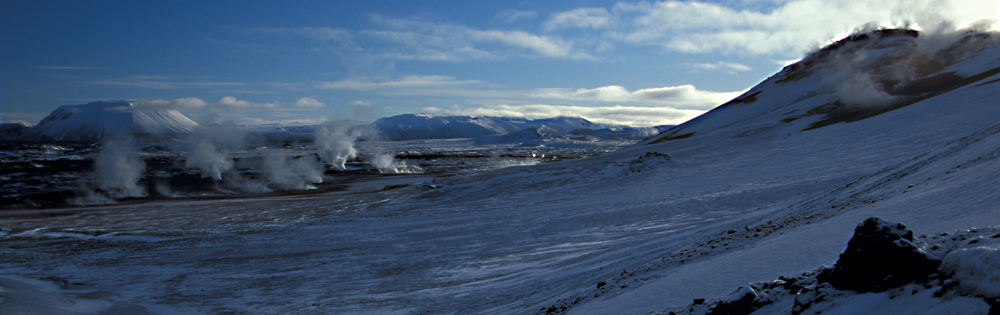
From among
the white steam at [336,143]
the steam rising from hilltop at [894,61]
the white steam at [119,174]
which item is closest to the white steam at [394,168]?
the white steam at [336,143]

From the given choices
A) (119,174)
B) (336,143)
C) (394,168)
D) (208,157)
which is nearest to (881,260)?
(119,174)

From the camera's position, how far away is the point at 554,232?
2000 centimetres

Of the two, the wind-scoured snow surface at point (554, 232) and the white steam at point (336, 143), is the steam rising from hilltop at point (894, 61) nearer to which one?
the wind-scoured snow surface at point (554, 232)

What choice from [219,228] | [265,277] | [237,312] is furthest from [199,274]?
[219,228]

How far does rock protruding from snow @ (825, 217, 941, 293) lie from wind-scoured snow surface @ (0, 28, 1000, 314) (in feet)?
1.05

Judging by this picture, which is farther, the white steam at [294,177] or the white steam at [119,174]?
the white steam at [294,177]

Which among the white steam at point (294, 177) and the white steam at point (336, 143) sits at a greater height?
the white steam at point (336, 143)

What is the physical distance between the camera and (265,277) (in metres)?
16.4

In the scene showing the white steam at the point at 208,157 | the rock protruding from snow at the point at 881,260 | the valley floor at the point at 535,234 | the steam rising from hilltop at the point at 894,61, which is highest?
the steam rising from hilltop at the point at 894,61

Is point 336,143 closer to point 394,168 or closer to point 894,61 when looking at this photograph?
point 394,168

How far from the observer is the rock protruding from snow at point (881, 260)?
16.0 ft

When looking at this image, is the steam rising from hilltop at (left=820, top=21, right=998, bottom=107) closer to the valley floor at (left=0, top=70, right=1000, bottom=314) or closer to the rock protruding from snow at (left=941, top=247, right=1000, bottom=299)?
the valley floor at (left=0, top=70, right=1000, bottom=314)

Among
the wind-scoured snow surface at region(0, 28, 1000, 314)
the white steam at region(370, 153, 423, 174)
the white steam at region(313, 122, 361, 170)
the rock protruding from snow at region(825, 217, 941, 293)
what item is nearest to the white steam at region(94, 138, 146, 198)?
the wind-scoured snow surface at region(0, 28, 1000, 314)

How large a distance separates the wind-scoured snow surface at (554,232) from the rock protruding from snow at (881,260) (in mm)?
321
